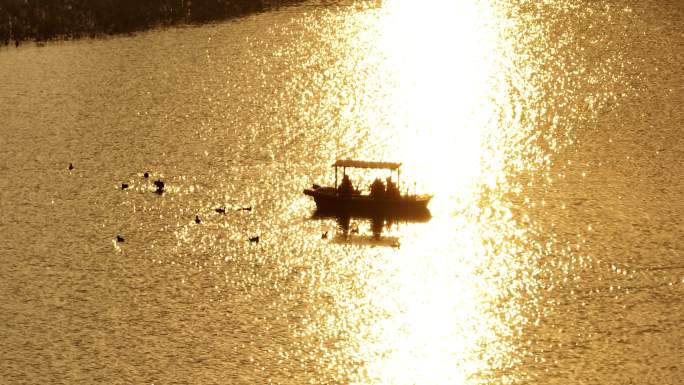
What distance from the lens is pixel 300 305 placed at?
2783 inches

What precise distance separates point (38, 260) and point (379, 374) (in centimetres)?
2811

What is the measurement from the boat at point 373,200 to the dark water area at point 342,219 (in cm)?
90

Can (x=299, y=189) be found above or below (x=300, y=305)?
above

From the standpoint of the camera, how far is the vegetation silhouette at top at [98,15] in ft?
497

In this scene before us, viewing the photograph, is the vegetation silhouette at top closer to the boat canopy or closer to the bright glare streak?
the bright glare streak

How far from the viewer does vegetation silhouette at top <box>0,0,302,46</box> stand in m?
152

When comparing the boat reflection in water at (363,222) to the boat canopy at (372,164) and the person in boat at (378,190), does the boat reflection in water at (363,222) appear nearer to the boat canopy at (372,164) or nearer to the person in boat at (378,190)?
the person in boat at (378,190)

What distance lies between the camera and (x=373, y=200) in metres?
83.5

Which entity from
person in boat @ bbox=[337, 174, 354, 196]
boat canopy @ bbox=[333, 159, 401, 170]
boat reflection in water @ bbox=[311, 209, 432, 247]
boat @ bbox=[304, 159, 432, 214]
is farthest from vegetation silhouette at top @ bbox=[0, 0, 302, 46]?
boat reflection in water @ bbox=[311, 209, 432, 247]

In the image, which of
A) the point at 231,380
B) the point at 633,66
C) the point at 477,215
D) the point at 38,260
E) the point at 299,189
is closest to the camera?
the point at 231,380

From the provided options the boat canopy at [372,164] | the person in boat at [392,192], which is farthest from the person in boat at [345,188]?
the person in boat at [392,192]

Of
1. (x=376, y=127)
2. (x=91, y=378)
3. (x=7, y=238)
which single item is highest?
(x=376, y=127)

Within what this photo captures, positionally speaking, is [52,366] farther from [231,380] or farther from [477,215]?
[477,215]

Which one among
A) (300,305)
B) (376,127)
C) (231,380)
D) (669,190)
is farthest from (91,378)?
(376,127)
